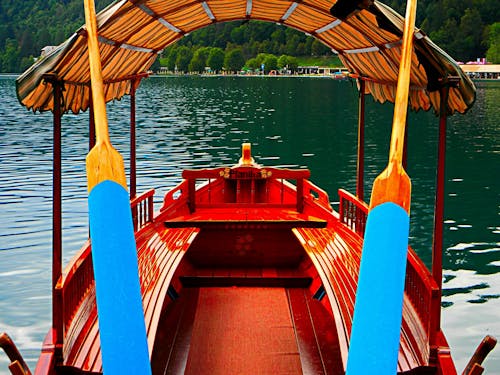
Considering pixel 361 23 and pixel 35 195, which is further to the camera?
pixel 35 195

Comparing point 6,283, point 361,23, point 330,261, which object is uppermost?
point 361,23

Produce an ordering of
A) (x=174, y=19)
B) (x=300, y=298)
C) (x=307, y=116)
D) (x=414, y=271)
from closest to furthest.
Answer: (x=414, y=271)
(x=174, y=19)
(x=300, y=298)
(x=307, y=116)

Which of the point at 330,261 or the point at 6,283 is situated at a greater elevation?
the point at 330,261

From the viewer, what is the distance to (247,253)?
8.97 meters

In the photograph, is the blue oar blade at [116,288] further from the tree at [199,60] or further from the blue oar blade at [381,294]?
the tree at [199,60]

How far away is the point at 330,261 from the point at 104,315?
169 inches

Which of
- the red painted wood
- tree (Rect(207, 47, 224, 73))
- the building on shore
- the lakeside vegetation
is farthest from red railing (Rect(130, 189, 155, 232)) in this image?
tree (Rect(207, 47, 224, 73))

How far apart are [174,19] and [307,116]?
4112 centimetres

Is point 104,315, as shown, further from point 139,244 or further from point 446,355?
point 139,244

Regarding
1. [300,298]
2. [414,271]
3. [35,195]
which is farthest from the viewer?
[35,195]

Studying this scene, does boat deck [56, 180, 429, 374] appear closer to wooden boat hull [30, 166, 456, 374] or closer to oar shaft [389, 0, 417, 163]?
wooden boat hull [30, 166, 456, 374]

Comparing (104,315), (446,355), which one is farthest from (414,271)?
(104,315)

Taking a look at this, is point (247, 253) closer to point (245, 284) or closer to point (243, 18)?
point (245, 284)

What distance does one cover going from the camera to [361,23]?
19.5 ft
